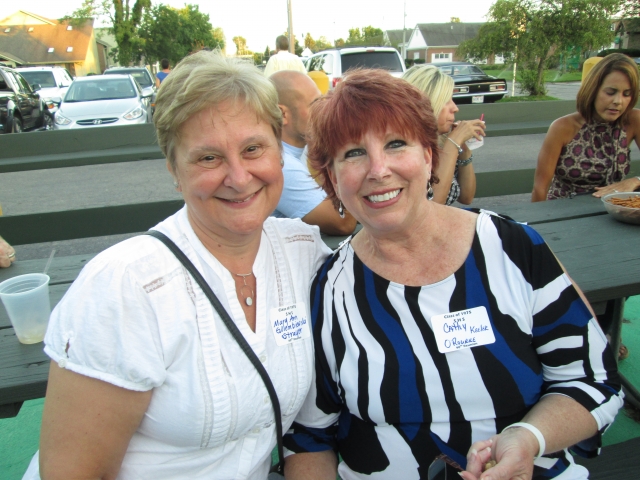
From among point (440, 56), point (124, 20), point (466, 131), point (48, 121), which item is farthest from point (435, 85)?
point (440, 56)

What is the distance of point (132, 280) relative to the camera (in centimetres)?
125

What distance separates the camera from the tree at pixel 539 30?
49.9 feet

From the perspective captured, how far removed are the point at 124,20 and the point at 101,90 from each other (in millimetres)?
28082

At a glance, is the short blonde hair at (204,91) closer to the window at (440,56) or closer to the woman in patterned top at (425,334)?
the woman in patterned top at (425,334)

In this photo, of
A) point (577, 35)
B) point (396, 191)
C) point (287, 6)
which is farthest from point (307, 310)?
point (287, 6)

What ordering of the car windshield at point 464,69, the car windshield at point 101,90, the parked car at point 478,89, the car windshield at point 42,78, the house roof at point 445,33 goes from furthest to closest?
Result: 1. the house roof at point 445,33
2. the car windshield at point 42,78
3. the car windshield at point 464,69
4. the parked car at point 478,89
5. the car windshield at point 101,90

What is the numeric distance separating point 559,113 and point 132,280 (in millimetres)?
5804

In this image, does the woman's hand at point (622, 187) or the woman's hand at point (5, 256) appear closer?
the woman's hand at point (5, 256)

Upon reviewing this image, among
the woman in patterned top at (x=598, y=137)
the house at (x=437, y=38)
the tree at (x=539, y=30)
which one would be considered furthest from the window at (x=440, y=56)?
the woman in patterned top at (x=598, y=137)

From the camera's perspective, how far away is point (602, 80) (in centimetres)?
334

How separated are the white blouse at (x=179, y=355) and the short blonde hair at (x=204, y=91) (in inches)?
11.3

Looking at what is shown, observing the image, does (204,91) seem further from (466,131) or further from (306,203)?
(466,131)

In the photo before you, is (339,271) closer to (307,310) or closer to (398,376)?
(307,310)

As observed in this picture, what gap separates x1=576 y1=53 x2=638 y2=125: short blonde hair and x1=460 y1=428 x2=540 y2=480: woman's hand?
2881 millimetres
